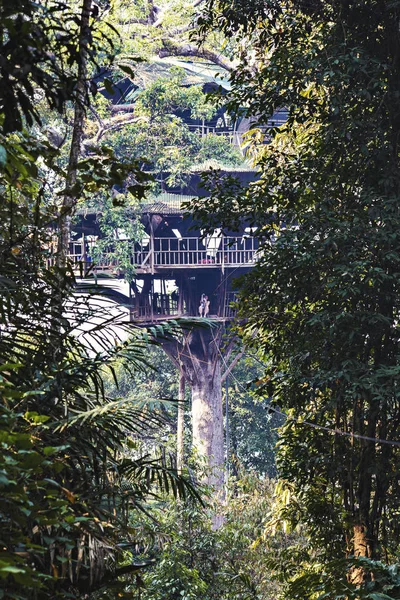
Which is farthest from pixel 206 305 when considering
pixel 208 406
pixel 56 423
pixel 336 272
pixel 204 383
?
pixel 56 423

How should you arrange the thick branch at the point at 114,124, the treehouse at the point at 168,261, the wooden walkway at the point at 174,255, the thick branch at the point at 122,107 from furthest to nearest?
the thick branch at the point at 122,107, the thick branch at the point at 114,124, the treehouse at the point at 168,261, the wooden walkway at the point at 174,255

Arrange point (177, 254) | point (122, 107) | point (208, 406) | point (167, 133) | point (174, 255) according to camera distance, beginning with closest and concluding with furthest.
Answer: point (167, 133) → point (174, 255) → point (208, 406) → point (177, 254) → point (122, 107)

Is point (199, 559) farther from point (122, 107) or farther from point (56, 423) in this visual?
point (122, 107)

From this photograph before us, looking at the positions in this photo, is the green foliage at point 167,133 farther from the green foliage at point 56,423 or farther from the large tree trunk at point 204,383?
the green foliage at point 56,423

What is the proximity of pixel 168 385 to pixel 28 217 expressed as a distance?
777 inches

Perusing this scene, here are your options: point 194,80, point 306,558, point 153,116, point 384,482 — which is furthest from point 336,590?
point 194,80

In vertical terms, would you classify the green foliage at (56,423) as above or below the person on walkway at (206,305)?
above

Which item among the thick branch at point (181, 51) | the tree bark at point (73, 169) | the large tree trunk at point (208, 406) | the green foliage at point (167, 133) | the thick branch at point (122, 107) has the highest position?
the thick branch at point (181, 51)

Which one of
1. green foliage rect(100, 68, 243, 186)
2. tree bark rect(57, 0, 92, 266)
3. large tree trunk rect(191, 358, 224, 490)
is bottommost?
large tree trunk rect(191, 358, 224, 490)

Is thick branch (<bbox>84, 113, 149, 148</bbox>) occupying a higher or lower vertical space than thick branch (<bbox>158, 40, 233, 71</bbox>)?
lower

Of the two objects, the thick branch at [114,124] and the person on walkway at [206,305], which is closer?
the thick branch at [114,124]

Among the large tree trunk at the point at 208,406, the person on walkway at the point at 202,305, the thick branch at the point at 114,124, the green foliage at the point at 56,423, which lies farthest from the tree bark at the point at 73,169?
the large tree trunk at the point at 208,406

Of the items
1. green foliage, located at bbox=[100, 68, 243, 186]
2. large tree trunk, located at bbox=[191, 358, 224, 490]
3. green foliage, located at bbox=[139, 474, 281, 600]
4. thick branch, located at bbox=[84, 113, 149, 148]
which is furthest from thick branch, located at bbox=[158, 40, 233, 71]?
green foliage, located at bbox=[139, 474, 281, 600]

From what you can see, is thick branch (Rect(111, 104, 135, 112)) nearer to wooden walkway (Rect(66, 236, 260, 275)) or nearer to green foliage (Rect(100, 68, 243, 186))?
green foliage (Rect(100, 68, 243, 186))
